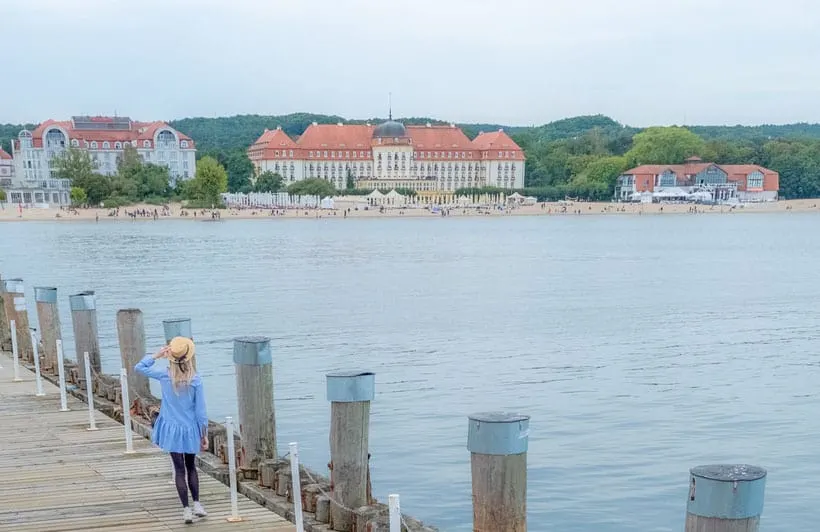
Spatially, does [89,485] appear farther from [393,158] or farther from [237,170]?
[393,158]

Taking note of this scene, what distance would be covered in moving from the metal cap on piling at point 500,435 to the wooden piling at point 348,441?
156 cm

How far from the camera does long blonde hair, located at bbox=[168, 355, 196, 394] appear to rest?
6.67m

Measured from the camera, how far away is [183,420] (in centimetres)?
681

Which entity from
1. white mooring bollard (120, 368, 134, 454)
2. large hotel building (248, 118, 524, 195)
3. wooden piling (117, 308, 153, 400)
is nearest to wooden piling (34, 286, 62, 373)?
wooden piling (117, 308, 153, 400)

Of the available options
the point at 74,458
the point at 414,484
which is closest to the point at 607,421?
the point at 414,484

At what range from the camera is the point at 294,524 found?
694 centimetres

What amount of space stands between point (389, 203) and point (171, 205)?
39.4m

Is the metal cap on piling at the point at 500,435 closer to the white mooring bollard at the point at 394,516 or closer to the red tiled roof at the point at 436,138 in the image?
the white mooring bollard at the point at 394,516

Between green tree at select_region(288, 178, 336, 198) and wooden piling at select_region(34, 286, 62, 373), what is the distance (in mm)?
122004

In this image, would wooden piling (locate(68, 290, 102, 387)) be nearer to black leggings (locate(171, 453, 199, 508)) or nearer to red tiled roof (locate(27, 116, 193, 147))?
black leggings (locate(171, 453, 199, 508))

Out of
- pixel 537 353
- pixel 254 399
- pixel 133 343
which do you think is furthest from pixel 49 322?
pixel 537 353

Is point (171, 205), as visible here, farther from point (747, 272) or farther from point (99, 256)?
point (747, 272)

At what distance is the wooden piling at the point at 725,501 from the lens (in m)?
4.05

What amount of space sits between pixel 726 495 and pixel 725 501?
0.09 feet
